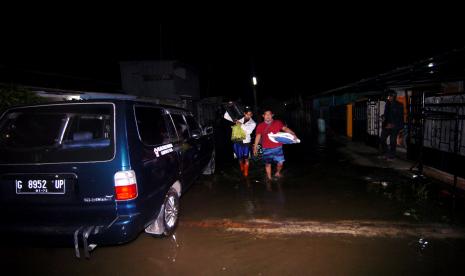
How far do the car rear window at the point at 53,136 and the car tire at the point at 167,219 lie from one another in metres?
1.20

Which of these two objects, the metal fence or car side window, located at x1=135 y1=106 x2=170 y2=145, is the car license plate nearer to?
car side window, located at x1=135 y1=106 x2=170 y2=145

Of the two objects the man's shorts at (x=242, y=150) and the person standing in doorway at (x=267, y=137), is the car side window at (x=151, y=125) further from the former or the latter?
the man's shorts at (x=242, y=150)

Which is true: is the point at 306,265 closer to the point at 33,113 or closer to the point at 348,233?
the point at 348,233

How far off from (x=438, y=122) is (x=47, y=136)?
26.6 ft

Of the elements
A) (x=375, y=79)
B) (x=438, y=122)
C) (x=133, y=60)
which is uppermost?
(x=133, y=60)

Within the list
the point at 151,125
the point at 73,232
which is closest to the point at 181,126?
the point at 151,125

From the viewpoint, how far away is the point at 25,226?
3156 millimetres

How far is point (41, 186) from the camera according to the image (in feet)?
10.3

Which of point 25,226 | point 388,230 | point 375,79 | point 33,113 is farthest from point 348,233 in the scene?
point 375,79

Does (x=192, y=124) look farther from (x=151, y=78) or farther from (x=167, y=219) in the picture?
(x=151, y=78)

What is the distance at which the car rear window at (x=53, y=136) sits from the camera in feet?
10.4

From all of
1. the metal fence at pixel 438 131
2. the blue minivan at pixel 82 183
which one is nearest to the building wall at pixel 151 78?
the metal fence at pixel 438 131

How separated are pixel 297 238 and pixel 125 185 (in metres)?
2.39

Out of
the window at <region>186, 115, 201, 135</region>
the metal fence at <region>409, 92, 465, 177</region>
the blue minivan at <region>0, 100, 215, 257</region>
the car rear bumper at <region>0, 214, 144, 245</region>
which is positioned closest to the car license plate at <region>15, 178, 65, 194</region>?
the blue minivan at <region>0, 100, 215, 257</region>
